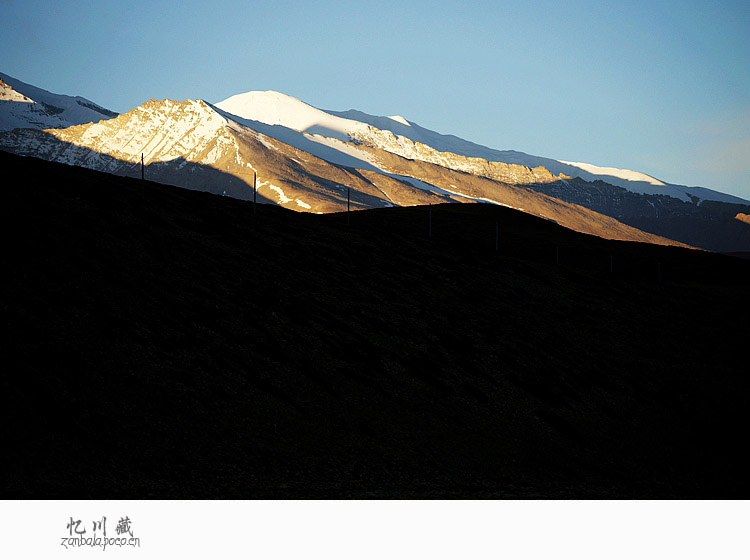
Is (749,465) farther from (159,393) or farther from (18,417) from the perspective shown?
(18,417)

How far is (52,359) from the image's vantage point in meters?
25.2

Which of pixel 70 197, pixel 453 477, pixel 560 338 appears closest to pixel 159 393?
pixel 453 477

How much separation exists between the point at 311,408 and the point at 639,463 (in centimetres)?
1429

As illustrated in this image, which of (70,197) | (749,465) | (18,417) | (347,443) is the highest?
(70,197)

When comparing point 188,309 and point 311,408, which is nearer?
point 311,408

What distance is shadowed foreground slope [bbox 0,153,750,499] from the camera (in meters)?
22.7

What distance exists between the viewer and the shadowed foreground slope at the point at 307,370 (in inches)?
895

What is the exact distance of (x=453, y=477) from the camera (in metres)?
25.4

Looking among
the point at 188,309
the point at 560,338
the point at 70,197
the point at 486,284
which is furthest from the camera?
the point at 486,284

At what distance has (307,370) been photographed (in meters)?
31.9

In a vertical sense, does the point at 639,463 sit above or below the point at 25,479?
below

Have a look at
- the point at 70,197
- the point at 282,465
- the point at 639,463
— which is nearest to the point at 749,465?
the point at 639,463

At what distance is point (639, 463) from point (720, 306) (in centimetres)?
4801

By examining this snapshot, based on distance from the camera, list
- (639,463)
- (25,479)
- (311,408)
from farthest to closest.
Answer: (639,463) → (311,408) → (25,479)
